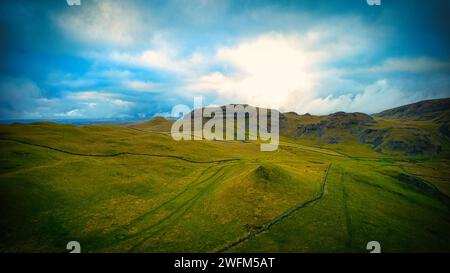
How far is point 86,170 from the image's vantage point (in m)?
72.2

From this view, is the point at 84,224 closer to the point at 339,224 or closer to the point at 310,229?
the point at 310,229

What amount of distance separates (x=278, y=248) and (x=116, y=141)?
299 feet

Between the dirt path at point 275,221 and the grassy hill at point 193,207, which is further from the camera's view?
the grassy hill at point 193,207

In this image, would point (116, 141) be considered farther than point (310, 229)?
Yes

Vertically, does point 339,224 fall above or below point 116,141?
below

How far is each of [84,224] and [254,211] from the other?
33468mm

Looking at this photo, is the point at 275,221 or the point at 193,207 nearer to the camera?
Result: the point at 275,221

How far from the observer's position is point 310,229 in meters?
45.6

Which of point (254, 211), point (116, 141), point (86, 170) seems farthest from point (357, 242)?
point (116, 141)

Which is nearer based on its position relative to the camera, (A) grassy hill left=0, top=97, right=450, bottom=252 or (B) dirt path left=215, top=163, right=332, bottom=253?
(B) dirt path left=215, top=163, right=332, bottom=253
